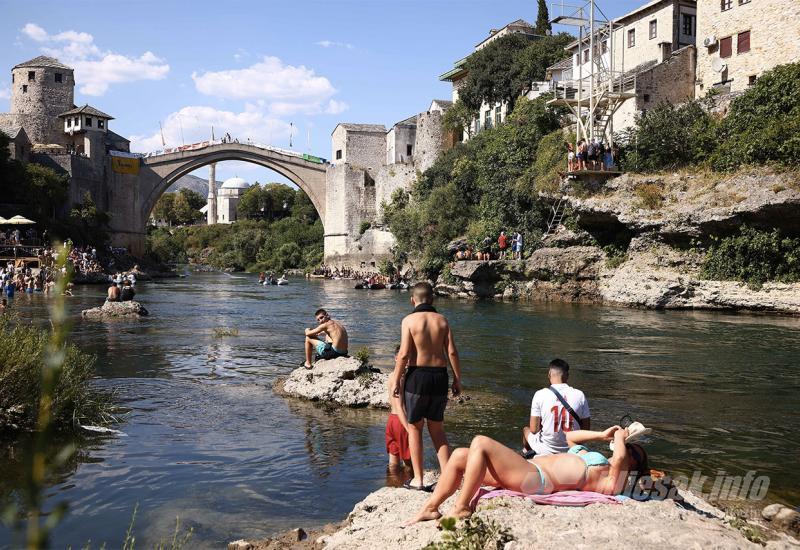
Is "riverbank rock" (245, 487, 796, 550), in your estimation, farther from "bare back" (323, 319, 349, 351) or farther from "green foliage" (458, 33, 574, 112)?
"green foliage" (458, 33, 574, 112)

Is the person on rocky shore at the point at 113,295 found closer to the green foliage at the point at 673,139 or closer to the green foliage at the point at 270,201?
the green foliage at the point at 673,139

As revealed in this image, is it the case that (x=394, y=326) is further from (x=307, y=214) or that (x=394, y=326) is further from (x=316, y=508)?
(x=307, y=214)

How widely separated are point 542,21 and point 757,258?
32273 millimetres

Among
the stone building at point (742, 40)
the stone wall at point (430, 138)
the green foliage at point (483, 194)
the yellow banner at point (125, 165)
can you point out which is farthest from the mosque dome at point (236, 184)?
the stone building at point (742, 40)

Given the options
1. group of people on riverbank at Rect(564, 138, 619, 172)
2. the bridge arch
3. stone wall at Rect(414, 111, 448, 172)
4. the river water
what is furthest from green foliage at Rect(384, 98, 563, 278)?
the bridge arch

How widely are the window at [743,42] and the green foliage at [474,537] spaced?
30317 mm

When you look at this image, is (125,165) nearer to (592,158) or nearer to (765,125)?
(592,158)

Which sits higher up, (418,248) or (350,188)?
(350,188)

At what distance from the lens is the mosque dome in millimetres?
123950

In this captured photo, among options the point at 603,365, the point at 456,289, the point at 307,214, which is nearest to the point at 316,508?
the point at 603,365

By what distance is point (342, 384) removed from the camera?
9.76m

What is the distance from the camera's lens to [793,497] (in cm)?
621

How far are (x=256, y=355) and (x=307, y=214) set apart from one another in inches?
2925

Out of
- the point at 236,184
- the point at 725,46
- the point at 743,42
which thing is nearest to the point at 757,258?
the point at 743,42
